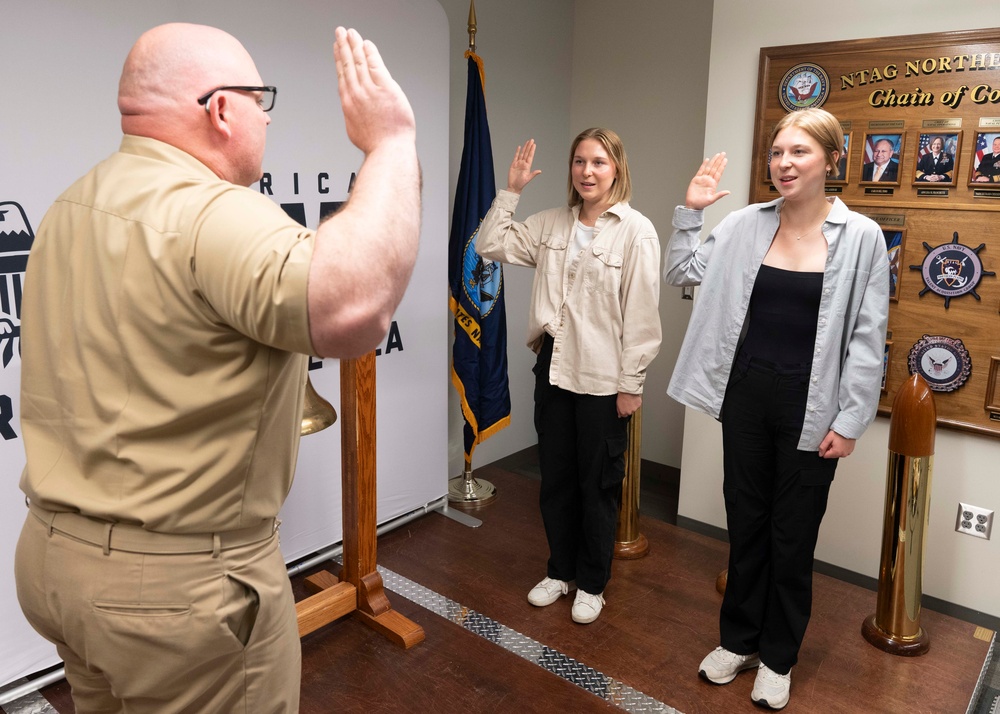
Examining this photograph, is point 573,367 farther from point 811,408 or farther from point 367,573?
point 367,573

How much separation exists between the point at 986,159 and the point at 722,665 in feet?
6.64

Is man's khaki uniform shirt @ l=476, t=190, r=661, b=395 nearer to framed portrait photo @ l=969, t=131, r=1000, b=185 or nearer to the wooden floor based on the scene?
the wooden floor

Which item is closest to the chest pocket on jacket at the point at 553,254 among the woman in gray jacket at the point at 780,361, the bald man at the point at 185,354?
the woman in gray jacket at the point at 780,361

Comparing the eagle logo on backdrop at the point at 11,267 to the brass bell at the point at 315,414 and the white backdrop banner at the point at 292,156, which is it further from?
the brass bell at the point at 315,414

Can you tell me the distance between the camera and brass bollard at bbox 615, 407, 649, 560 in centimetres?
355

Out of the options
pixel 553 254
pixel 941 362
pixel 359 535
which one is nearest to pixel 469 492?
pixel 359 535

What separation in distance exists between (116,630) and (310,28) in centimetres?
240

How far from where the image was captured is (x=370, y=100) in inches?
44.6

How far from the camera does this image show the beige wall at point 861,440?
3.05 m

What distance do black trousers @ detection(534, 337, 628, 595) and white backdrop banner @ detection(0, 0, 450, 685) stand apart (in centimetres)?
86

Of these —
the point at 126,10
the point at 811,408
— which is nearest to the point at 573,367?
the point at 811,408

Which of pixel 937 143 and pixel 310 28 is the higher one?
pixel 310 28

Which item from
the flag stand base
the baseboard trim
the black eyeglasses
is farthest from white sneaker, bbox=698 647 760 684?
the black eyeglasses

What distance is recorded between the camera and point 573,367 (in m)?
2.90
